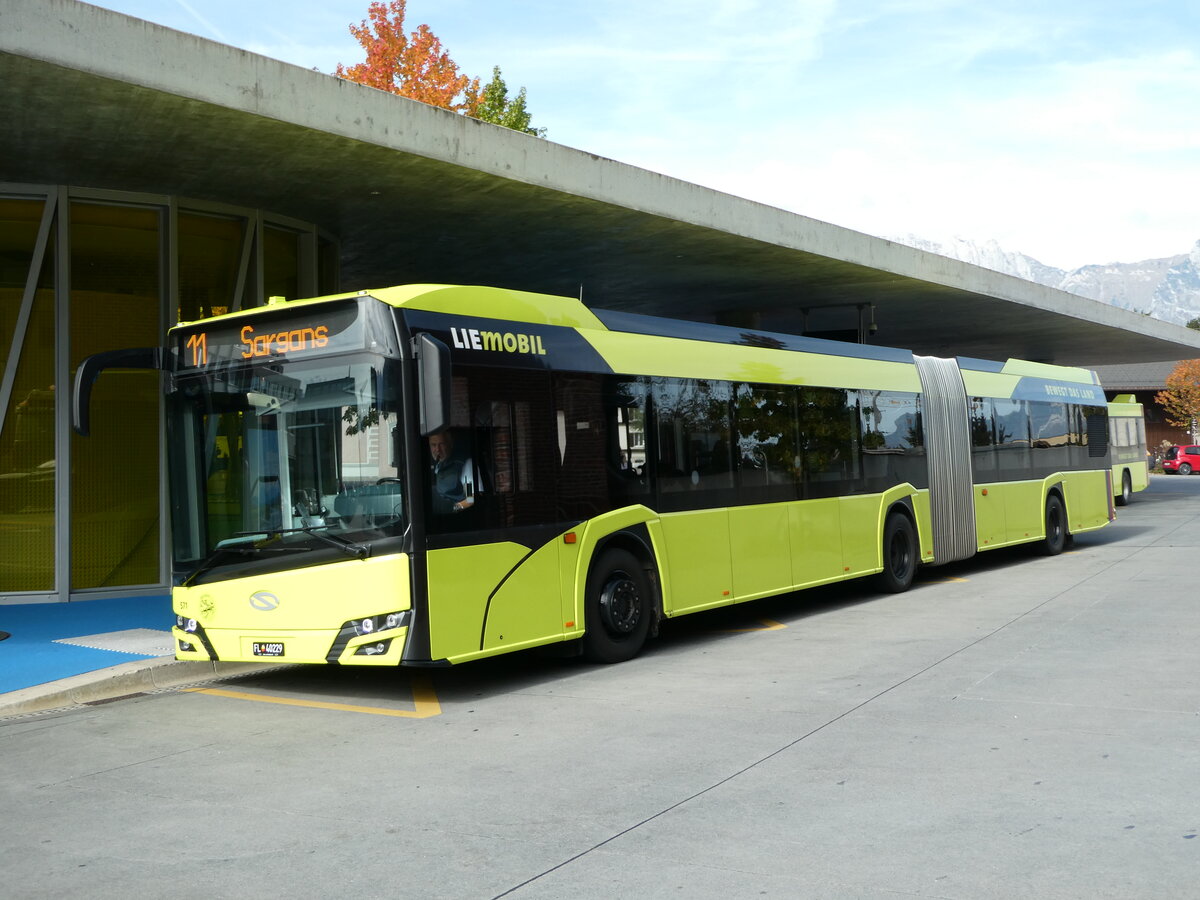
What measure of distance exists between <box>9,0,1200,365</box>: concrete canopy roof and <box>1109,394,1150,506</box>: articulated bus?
41.2 ft

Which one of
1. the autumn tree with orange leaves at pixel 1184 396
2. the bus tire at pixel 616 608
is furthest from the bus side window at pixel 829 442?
the autumn tree with orange leaves at pixel 1184 396

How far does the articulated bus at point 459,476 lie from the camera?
27.2 feet

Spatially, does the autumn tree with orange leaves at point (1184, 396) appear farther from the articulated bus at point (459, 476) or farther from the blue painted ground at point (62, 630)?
the blue painted ground at point (62, 630)

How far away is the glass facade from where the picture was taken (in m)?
13.5

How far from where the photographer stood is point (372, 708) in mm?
8617

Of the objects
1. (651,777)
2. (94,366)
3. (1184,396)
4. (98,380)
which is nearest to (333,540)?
(94,366)

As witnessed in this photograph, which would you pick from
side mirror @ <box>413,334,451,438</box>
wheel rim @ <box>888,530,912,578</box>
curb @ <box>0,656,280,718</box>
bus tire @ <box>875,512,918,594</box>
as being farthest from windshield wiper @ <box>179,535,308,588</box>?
wheel rim @ <box>888,530,912,578</box>

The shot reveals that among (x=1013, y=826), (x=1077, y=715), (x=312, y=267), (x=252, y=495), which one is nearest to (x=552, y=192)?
(x=312, y=267)

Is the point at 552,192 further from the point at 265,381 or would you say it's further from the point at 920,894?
the point at 920,894

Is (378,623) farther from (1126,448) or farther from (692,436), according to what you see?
(1126,448)

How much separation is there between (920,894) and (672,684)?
15.5 feet

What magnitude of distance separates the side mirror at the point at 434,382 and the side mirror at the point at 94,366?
2.69 m

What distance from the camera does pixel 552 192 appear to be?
13898 mm

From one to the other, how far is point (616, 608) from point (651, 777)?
3.87 meters
